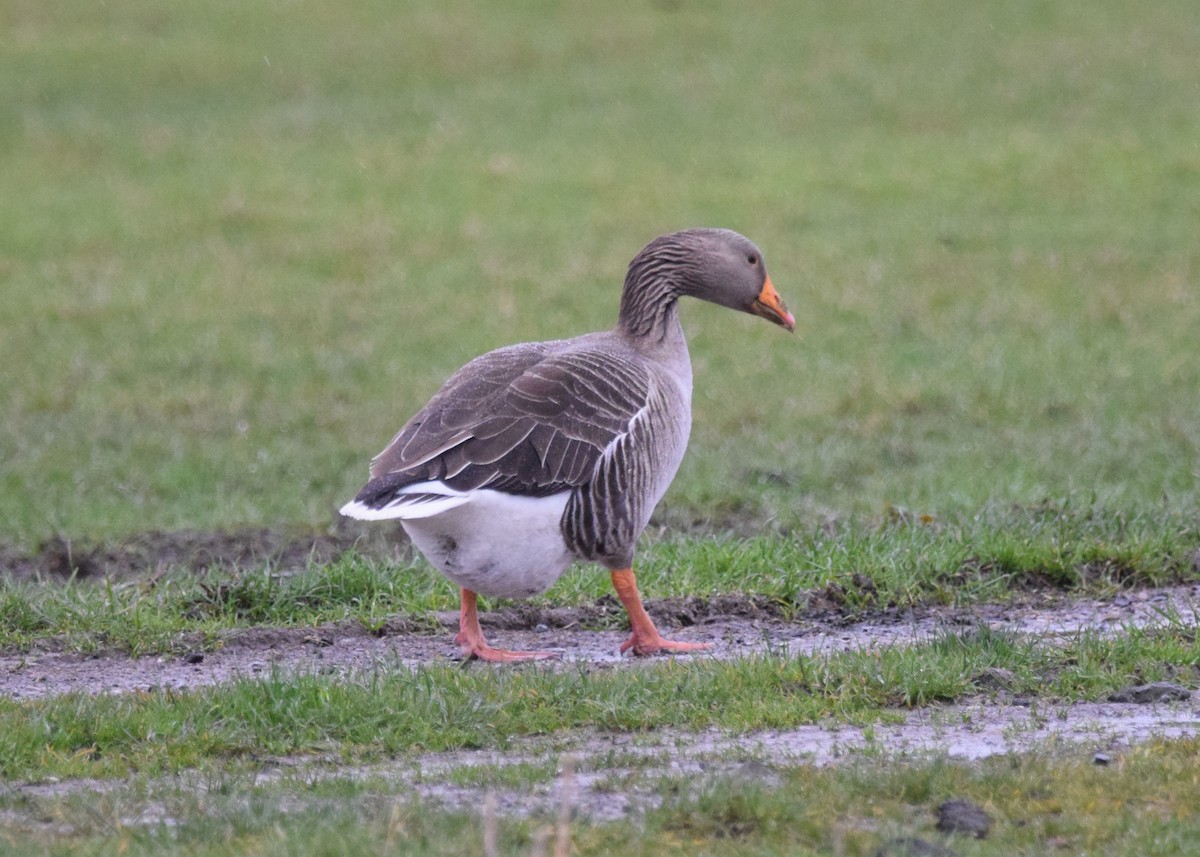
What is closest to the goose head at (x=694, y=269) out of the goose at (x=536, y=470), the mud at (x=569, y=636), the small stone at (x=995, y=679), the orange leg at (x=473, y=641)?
the goose at (x=536, y=470)

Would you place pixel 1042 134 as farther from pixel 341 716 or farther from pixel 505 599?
pixel 341 716

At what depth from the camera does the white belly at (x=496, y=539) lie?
237 inches

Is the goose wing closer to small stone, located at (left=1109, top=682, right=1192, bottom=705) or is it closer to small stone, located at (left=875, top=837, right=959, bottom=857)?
small stone, located at (left=1109, top=682, right=1192, bottom=705)

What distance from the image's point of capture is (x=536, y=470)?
609 centimetres

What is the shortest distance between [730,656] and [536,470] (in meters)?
1.09

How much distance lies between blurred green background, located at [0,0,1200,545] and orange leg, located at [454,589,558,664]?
2500 mm

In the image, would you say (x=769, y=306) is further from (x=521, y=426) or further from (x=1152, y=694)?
(x=1152, y=694)

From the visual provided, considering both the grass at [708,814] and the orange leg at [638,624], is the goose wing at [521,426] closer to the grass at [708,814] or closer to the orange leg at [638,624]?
the orange leg at [638,624]

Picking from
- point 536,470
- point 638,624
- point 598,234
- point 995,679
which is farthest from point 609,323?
point 995,679

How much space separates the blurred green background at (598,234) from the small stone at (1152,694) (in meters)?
2.53

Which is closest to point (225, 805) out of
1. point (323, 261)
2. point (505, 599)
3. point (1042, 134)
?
point (505, 599)

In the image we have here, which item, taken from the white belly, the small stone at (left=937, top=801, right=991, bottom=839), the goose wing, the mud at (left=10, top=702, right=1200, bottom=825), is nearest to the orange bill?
the goose wing

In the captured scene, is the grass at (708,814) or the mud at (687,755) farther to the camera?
the mud at (687,755)

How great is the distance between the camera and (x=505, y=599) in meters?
7.36
